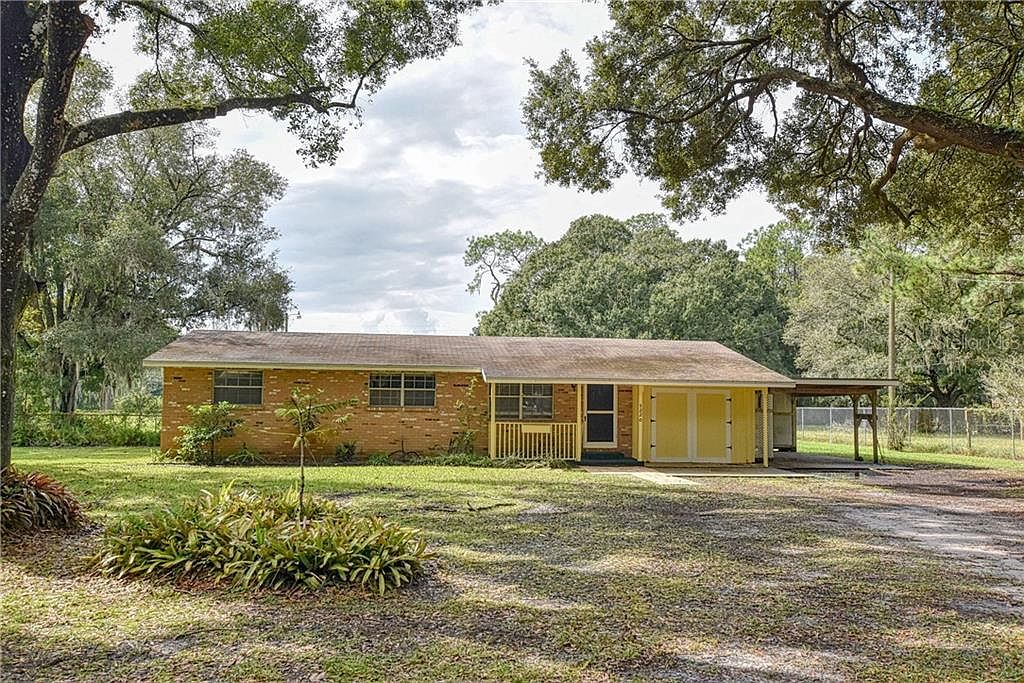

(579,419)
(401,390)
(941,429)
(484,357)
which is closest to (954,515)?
(579,419)

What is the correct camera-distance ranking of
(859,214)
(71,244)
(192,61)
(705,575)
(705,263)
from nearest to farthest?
1. (705,575)
2. (192,61)
3. (859,214)
4. (71,244)
5. (705,263)

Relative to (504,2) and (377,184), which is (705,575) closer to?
(504,2)

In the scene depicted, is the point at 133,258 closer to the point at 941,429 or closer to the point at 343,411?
the point at 343,411

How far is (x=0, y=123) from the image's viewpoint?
9.00m

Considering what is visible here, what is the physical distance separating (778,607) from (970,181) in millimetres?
10521

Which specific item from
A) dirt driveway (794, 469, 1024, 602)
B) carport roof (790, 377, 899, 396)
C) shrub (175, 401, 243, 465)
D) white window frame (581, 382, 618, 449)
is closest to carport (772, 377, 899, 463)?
carport roof (790, 377, 899, 396)

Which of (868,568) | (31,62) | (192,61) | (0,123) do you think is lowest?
(868,568)

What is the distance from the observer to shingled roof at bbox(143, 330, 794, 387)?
17.2m

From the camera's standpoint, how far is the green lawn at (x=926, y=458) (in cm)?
1925

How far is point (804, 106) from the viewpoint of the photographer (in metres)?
14.3

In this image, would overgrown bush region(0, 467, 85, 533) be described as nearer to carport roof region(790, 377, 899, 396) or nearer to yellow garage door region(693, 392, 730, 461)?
yellow garage door region(693, 392, 730, 461)

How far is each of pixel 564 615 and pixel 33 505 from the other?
6.02m

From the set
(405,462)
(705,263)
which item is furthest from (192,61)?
(705,263)

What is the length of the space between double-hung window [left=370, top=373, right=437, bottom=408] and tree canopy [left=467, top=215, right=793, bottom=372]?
1942cm
